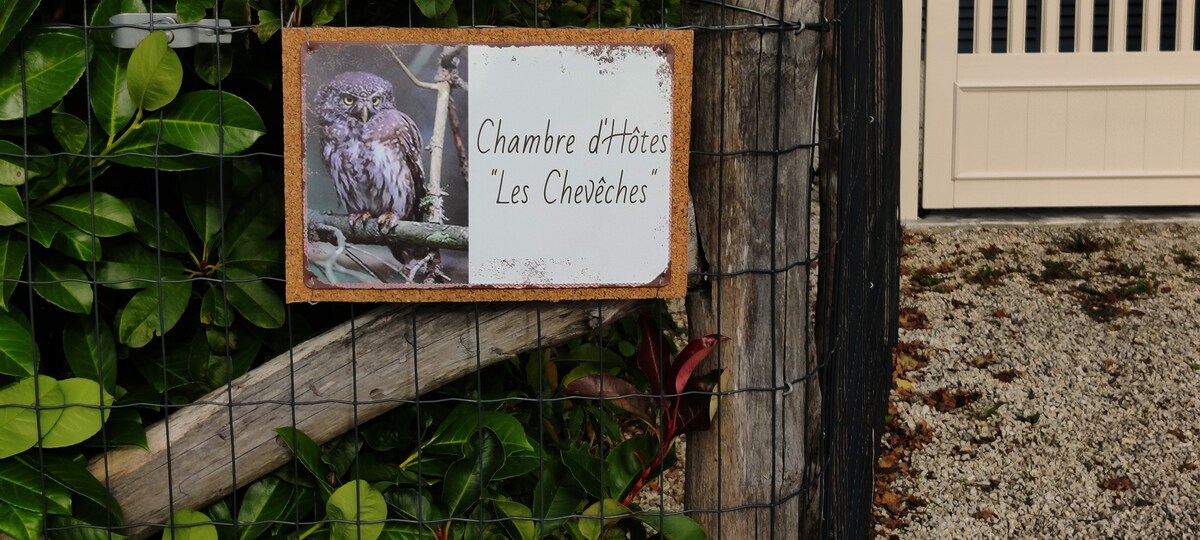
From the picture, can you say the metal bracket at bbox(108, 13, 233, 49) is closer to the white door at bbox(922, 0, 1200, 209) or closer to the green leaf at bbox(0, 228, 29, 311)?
the green leaf at bbox(0, 228, 29, 311)

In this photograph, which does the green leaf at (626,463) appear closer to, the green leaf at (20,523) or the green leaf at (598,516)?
the green leaf at (598,516)

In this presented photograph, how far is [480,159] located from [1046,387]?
3.67 meters

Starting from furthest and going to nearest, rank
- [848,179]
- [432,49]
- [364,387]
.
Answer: [848,179] → [364,387] → [432,49]

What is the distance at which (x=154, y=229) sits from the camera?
204 cm

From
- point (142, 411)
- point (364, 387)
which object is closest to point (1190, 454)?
point (364, 387)

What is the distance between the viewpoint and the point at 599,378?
7.07ft

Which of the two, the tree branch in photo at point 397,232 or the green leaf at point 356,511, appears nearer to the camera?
the tree branch in photo at point 397,232

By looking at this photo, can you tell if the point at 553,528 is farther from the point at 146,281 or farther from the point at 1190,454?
the point at 1190,454

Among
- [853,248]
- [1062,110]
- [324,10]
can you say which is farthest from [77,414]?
[1062,110]

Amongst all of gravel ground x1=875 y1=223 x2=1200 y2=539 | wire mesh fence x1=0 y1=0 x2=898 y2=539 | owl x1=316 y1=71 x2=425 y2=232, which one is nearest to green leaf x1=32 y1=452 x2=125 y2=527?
wire mesh fence x1=0 y1=0 x2=898 y2=539

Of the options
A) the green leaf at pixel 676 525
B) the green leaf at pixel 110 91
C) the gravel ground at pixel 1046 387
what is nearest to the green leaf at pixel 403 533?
the green leaf at pixel 676 525

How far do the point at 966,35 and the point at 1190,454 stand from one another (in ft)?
11.4

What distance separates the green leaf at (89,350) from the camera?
2059 mm

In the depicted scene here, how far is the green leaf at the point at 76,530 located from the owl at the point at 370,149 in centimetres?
73
